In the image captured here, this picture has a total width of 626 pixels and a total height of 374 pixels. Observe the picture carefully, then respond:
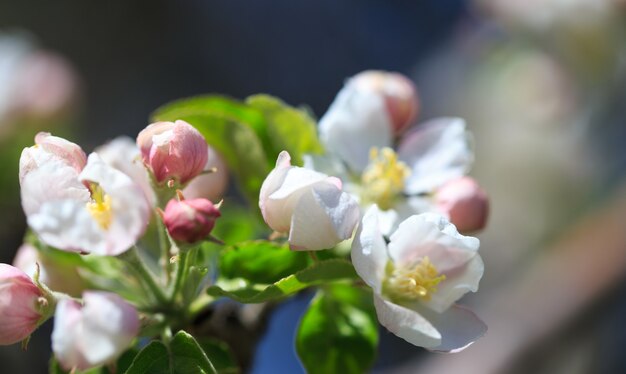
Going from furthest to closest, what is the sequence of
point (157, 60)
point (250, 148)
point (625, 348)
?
1. point (157, 60)
2. point (625, 348)
3. point (250, 148)

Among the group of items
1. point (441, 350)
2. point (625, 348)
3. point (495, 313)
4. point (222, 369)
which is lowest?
point (625, 348)

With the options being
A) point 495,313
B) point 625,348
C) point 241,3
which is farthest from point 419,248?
point 241,3

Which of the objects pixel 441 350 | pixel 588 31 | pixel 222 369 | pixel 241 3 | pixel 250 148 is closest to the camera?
pixel 441 350

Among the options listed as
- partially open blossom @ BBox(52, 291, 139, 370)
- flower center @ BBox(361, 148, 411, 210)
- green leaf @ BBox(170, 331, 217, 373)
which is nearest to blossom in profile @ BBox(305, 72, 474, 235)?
flower center @ BBox(361, 148, 411, 210)

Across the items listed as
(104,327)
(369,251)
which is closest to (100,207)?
(104,327)

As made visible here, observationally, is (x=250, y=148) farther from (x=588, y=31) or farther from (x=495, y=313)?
(x=588, y=31)

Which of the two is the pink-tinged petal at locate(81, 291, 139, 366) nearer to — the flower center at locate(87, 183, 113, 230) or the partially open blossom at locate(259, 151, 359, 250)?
the flower center at locate(87, 183, 113, 230)
